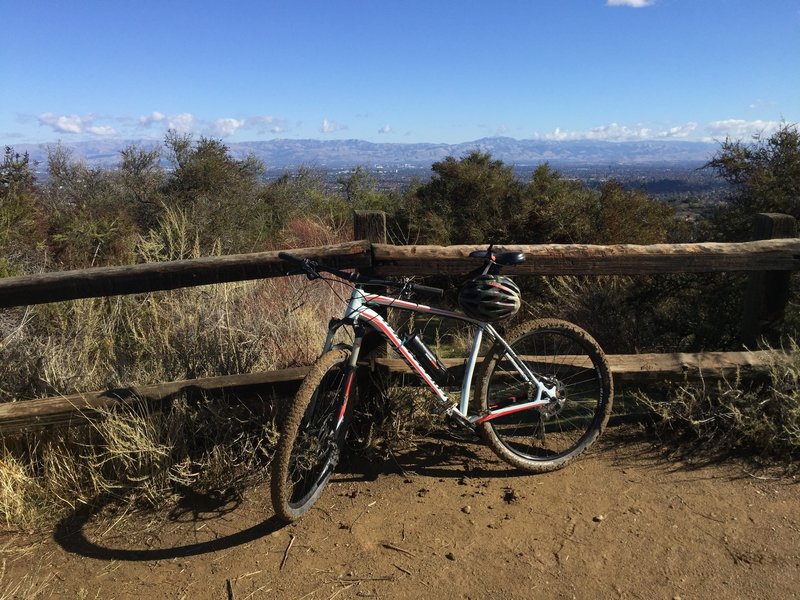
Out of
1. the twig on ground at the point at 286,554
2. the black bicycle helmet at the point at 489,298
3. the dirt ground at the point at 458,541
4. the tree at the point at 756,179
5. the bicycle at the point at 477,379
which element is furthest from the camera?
the tree at the point at 756,179

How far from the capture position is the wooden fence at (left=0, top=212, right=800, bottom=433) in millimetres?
3199

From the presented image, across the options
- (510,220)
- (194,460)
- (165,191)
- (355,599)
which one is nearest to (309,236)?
(510,220)

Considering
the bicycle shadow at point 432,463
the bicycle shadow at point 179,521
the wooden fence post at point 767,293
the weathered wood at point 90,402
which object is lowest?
the bicycle shadow at point 179,521

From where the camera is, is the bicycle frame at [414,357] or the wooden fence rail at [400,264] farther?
the wooden fence rail at [400,264]

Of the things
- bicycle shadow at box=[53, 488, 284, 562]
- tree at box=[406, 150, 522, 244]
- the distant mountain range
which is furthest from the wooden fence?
the distant mountain range

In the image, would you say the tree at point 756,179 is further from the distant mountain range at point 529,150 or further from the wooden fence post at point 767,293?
the distant mountain range at point 529,150

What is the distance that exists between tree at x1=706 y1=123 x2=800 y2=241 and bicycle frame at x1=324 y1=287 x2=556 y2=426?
4.51 meters

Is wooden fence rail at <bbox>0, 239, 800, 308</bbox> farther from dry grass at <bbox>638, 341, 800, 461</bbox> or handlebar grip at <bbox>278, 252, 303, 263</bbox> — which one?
dry grass at <bbox>638, 341, 800, 461</bbox>

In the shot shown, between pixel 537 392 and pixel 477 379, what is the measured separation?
413 millimetres

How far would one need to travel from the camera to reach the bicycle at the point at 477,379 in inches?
118

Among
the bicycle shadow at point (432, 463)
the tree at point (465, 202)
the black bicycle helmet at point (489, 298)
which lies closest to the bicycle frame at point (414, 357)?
the black bicycle helmet at point (489, 298)

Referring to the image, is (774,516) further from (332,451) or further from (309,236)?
(309,236)

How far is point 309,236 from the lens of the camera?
10.2 metres

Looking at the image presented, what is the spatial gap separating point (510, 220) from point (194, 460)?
948 cm
